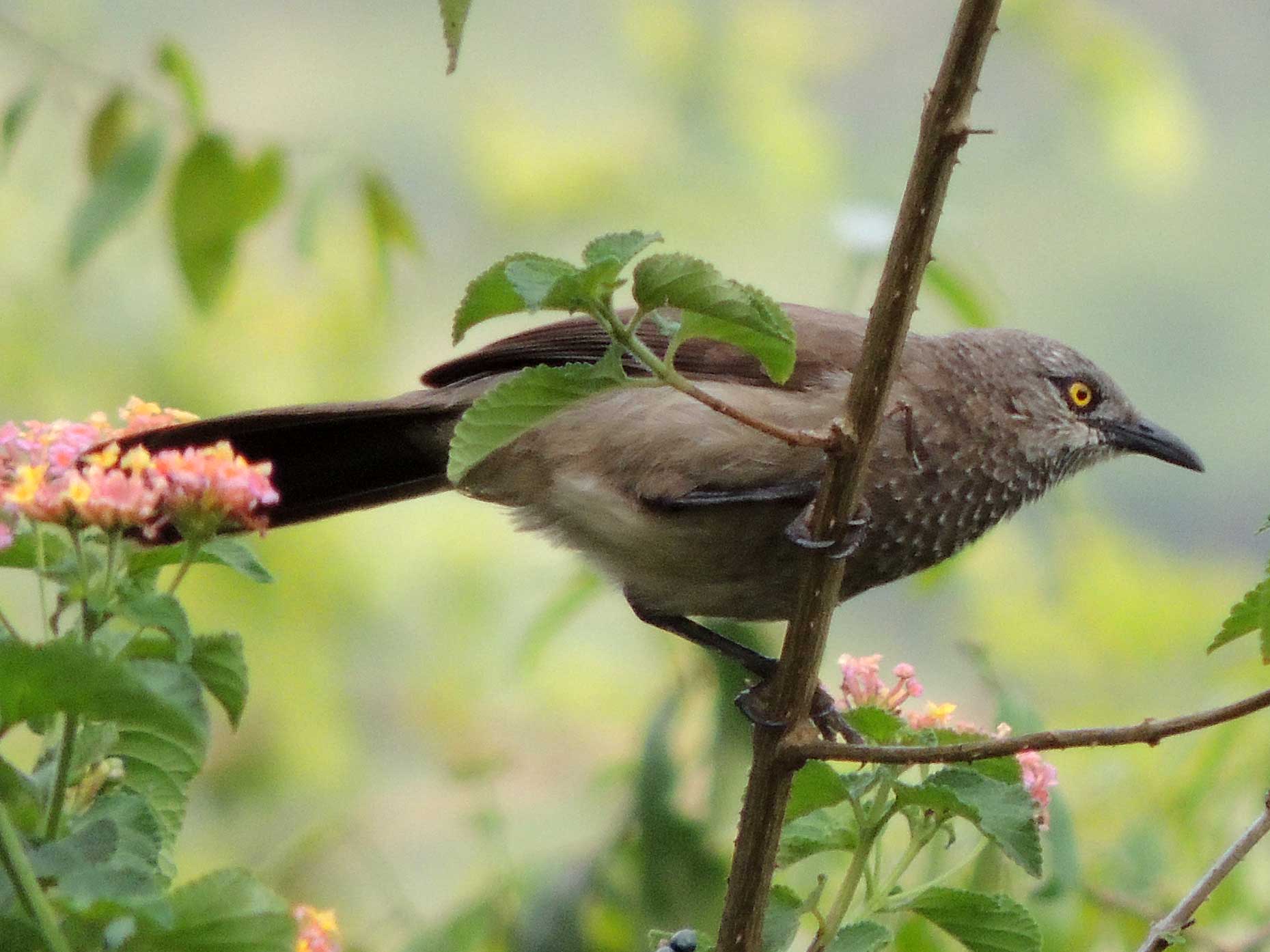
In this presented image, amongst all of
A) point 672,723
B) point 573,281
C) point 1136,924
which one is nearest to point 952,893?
point 573,281

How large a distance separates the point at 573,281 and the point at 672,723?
1817 millimetres

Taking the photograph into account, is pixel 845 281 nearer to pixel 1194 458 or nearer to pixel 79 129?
pixel 1194 458

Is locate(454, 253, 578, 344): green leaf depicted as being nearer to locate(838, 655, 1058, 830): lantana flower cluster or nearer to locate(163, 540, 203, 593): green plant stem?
locate(163, 540, 203, 593): green plant stem

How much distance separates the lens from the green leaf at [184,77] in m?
3.09

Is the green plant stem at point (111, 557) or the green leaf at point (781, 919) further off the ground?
the green plant stem at point (111, 557)

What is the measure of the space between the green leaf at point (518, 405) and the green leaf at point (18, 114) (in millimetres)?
1730

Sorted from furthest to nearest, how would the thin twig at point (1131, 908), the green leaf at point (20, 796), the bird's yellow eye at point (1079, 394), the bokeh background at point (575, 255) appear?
the bokeh background at point (575, 255), the bird's yellow eye at point (1079, 394), the thin twig at point (1131, 908), the green leaf at point (20, 796)

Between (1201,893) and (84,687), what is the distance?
3.67 feet

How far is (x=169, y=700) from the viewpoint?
1.06 metres

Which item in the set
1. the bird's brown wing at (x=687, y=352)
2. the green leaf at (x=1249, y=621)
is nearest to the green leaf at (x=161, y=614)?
the green leaf at (x=1249, y=621)

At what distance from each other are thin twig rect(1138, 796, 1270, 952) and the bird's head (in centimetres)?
179

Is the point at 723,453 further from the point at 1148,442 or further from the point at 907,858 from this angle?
the point at 907,858

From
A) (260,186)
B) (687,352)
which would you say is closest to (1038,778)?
(687,352)

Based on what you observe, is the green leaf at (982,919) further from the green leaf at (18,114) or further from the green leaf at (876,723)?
the green leaf at (18,114)
